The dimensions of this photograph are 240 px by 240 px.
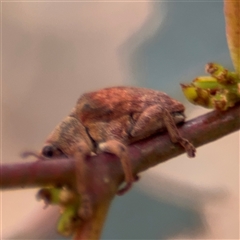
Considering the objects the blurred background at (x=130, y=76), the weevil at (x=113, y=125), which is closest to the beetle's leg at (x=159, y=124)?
the weevil at (x=113, y=125)

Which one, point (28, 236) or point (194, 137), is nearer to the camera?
point (194, 137)

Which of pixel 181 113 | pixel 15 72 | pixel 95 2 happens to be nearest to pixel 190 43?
pixel 95 2

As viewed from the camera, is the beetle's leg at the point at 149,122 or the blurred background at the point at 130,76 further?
the blurred background at the point at 130,76

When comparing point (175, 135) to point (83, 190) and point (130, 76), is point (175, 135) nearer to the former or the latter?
point (83, 190)

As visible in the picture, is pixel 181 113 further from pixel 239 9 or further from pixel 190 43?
pixel 190 43

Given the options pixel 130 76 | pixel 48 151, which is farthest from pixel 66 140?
pixel 130 76

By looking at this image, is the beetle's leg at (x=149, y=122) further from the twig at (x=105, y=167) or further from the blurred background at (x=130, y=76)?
the blurred background at (x=130, y=76)
